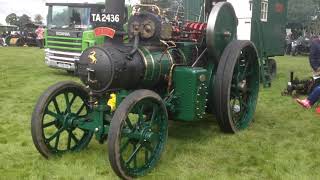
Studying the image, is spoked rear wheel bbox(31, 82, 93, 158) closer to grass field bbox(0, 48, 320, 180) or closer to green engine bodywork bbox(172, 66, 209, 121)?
grass field bbox(0, 48, 320, 180)

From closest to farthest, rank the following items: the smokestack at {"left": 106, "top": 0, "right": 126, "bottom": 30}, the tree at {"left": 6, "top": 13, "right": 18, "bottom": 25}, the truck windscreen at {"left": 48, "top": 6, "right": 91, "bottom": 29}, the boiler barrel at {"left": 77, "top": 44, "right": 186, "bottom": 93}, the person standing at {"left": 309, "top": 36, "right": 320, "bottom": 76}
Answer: the boiler barrel at {"left": 77, "top": 44, "right": 186, "bottom": 93}, the smokestack at {"left": 106, "top": 0, "right": 126, "bottom": 30}, the person standing at {"left": 309, "top": 36, "right": 320, "bottom": 76}, the truck windscreen at {"left": 48, "top": 6, "right": 91, "bottom": 29}, the tree at {"left": 6, "top": 13, "right": 18, "bottom": 25}

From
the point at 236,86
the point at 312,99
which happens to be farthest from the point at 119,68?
the point at 312,99

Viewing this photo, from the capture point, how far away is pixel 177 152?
5.16 m

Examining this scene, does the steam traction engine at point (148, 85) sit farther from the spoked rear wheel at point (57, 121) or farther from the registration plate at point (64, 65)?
the registration plate at point (64, 65)

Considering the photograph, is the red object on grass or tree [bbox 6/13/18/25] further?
tree [bbox 6/13/18/25]

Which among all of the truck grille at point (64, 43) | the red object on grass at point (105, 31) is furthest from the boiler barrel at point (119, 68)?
the truck grille at point (64, 43)

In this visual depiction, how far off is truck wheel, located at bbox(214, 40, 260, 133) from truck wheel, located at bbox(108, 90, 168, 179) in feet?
3.87

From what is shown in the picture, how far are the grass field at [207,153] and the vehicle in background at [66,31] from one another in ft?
17.1

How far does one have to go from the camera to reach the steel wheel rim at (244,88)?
240 inches

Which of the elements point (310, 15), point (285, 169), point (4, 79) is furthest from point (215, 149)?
point (310, 15)

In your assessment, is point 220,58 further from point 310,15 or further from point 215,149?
point 310,15

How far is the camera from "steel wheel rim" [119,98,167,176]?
4.29m

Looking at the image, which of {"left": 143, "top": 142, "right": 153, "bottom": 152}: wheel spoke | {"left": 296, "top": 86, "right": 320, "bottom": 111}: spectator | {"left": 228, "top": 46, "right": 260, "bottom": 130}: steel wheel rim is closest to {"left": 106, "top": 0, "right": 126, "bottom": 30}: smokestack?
{"left": 143, "top": 142, "right": 153, "bottom": 152}: wheel spoke

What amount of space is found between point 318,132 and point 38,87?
21.3 feet
